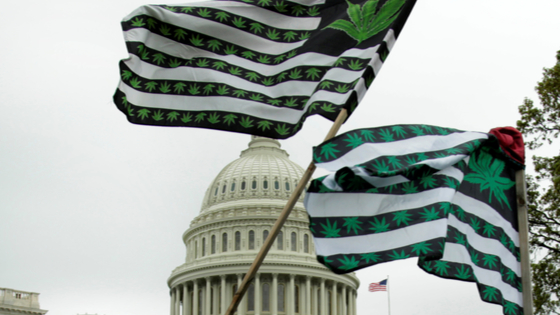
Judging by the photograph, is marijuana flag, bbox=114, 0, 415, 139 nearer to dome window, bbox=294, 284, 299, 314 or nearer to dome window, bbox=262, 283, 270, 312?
dome window, bbox=262, 283, 270, 312

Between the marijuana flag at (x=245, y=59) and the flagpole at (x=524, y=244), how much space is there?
2.51 meters

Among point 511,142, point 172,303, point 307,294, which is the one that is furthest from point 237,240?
point 511,142

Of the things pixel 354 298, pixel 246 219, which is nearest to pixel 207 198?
pixel 246 219

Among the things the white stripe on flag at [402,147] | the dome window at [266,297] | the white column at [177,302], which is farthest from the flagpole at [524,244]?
the white column at [177,302]

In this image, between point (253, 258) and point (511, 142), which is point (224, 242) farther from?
point (511, 142)

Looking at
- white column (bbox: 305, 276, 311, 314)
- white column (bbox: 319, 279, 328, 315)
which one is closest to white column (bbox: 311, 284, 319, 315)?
white column (bbox: 319, 279, 328, 315)

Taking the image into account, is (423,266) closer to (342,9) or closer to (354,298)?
(342,9)

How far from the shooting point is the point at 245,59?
11.5m

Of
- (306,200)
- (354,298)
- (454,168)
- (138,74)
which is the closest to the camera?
(306,200)

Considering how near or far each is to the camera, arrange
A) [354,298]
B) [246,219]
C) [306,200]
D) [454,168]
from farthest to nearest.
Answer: [354,298] < [246,219] < [454,168] < [306,200]

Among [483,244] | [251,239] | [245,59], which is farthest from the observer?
[251,239]

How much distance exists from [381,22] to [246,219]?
90110 mm

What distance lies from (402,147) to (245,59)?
→ 2625 millimetres

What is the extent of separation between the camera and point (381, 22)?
1066 centimetres
